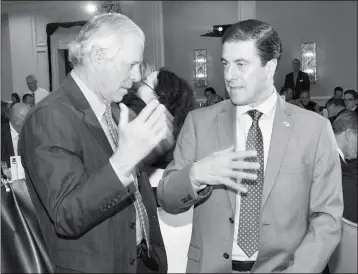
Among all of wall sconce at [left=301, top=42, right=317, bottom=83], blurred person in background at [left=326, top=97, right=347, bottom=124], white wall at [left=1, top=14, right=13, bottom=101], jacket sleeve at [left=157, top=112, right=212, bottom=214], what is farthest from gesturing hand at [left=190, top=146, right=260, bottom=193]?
white wall at [left=1, top=14, right=13, bottom=101]

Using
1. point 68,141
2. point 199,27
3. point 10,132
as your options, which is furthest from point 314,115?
point 199,27

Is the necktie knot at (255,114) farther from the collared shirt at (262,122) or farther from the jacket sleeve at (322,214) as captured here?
the jacket sleeve at (322,214)

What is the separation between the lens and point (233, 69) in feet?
5.41

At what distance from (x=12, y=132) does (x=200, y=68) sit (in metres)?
7.68

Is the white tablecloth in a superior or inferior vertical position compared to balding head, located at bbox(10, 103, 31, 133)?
inferior

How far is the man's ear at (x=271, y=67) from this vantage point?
1.72 meters

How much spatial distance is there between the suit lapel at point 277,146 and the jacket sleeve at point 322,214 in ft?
0.40

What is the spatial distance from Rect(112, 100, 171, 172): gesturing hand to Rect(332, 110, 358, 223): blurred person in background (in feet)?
4.29

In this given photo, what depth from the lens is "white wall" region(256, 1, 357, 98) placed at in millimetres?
10625

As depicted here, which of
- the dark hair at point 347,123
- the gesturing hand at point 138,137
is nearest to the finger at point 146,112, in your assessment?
the gesturing hand at point 138,137

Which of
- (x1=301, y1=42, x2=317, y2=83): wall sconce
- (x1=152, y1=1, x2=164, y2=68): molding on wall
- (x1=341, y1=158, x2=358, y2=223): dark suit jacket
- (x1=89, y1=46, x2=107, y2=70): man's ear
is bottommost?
(x1=341, y1=158, x2=358, y2=223): dark suit jacket

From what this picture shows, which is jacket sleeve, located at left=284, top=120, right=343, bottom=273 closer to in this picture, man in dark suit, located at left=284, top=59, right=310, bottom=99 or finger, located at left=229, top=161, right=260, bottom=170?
finger, located at left=229, top=161, right=260, bottom=170

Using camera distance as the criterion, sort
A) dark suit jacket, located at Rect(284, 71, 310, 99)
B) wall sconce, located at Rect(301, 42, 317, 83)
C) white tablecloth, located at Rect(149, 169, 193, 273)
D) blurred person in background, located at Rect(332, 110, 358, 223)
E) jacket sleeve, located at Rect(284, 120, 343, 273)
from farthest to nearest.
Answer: wall sconce, located at Rect(301, 42, 317, 83) → dark suit jacket, located at Rect(284, 71, 310, 99) → blurred person in background, located at Rect(332, 110, 358, 223) → white tablecloth, located at Rect(149, 169, 193, 273) → jacket sleeve, located at Rect(284, 120, 343, 273)

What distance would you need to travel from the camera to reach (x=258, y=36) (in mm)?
1674
